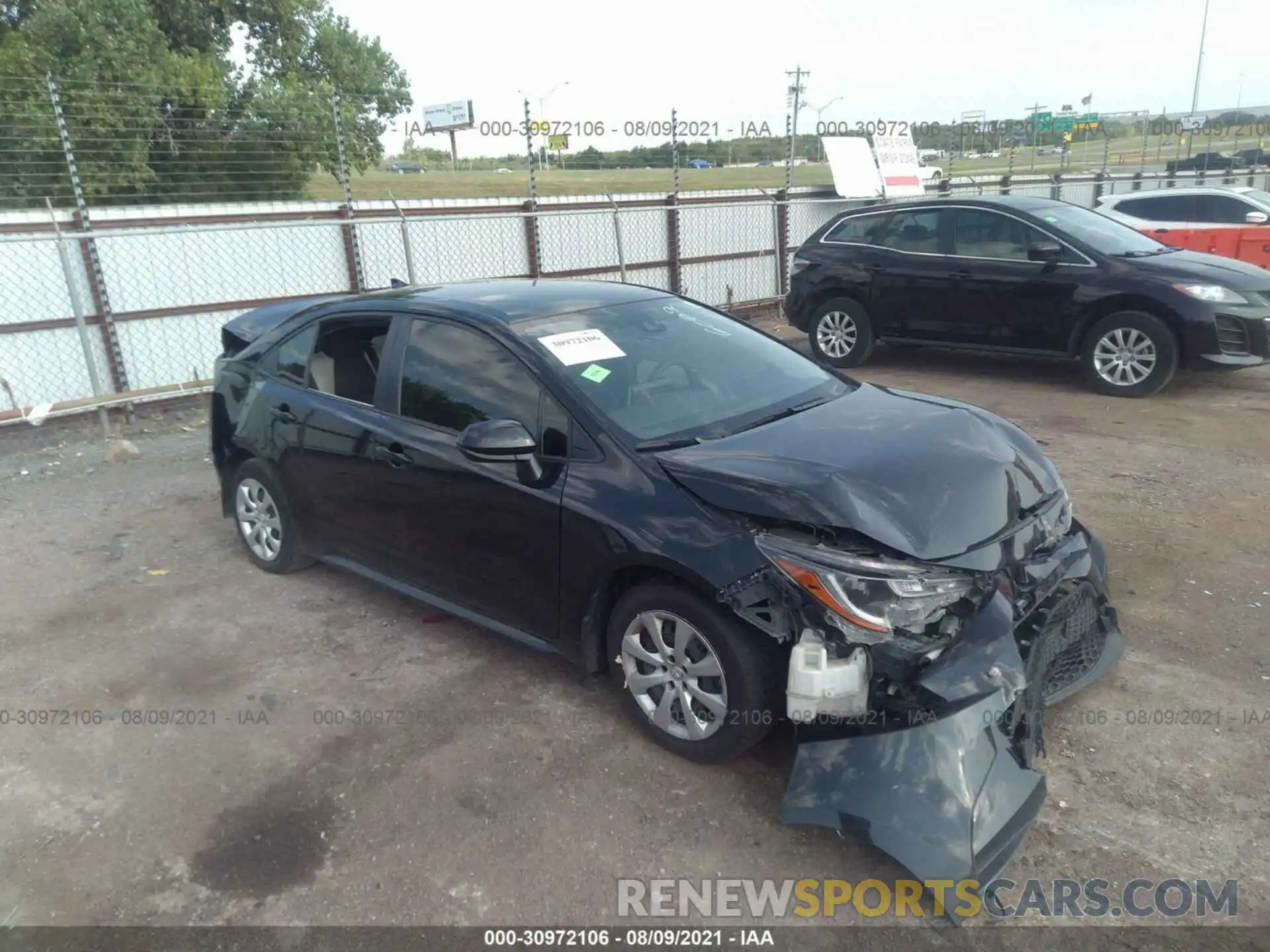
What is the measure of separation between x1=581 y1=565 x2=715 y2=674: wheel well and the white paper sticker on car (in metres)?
0.90

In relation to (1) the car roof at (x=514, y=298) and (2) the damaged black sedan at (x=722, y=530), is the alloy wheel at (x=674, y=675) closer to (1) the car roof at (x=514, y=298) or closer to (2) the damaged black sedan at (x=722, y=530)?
(2) the damaged black sedan at (x=722, y=530)

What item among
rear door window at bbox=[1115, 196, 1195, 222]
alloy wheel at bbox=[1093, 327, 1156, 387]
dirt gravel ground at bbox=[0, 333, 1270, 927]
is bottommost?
dirt gravel ground at bbox=[0, 333, 1270, 927]

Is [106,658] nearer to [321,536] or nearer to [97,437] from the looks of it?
[321,536]

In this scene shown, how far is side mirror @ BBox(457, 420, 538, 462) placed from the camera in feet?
11.5

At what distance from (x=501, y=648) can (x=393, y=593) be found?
0.90 meters

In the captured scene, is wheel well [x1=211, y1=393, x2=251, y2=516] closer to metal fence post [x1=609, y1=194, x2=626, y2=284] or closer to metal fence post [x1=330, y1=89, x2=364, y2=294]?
metal fence post [x1=330, y1=89, x2=364, y2=294]

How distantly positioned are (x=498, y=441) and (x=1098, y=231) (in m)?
7.32

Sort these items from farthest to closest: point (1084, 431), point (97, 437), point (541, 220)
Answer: point (541, 220), point (97, 437), point (1084, 431)

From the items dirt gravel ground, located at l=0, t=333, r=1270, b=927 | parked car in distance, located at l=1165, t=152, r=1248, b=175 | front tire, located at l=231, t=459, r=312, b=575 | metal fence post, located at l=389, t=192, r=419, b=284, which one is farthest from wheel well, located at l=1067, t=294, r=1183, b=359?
parked car in distance, located at l=1165, t=152, r=1248, b=175

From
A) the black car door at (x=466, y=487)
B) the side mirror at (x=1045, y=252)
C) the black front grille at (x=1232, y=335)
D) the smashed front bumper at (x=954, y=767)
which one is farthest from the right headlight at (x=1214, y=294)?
the black car door at (x=466, y=487)

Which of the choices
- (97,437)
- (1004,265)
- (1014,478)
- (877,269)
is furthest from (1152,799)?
(97,437)

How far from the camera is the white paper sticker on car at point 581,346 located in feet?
12.5

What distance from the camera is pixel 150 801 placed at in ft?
11.0

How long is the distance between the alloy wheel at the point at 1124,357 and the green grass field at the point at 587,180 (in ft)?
22.0
